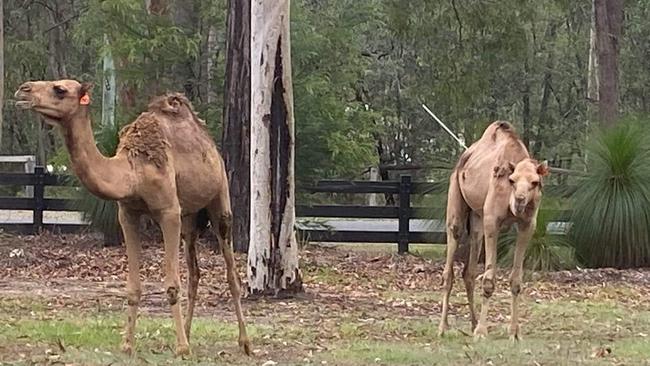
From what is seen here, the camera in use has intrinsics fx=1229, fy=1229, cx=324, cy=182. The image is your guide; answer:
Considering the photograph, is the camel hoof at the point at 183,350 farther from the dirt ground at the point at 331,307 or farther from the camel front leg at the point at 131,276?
the camel front leg at the point at 131,276

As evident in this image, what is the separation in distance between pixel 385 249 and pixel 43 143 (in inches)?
875

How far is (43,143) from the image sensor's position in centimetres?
4253

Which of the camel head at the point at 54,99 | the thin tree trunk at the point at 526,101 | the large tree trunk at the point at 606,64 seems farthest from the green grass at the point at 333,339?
the thin tree trunk at the point at 526,101

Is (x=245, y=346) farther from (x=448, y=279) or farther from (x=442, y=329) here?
(x=448, y=279)

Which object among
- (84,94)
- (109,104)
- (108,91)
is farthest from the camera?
(108,91)

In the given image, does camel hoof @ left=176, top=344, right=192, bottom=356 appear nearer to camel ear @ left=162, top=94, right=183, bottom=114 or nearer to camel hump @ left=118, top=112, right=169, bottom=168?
camel hump @ left=118, top=112, right=169, bottom=168

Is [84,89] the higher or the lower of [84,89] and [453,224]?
the higher

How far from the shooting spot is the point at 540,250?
712 inches

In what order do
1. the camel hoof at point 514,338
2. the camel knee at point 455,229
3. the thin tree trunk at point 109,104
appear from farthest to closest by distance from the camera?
the thin tree trunk at point 109,104 < the camel knee at point 455,229 < the camel hoof at point 514,338

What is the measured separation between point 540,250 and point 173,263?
32.8ft

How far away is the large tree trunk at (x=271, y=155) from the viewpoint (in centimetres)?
1410

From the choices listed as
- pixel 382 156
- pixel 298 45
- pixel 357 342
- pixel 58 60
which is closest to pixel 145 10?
pixel 298 45

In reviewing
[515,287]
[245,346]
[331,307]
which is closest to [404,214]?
[331,307]

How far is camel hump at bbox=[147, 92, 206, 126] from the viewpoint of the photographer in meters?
9.57
